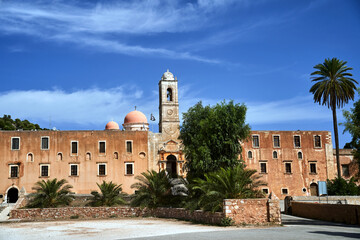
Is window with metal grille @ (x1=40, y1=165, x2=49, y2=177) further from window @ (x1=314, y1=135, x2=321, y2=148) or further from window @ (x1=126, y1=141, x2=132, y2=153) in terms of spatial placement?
window @ (x1=314, y1=135, x2=321, y2=148)

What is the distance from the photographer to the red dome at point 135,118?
2148 inches

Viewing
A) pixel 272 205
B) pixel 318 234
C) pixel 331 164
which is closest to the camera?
pixel 318 234

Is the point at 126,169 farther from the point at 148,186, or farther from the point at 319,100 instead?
the point at 319,100

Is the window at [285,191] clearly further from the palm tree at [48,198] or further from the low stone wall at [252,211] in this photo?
the low stone wall at [252,211]

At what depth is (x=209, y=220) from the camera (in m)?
19.5

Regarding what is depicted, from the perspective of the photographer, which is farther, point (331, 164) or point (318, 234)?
point (331, 164)

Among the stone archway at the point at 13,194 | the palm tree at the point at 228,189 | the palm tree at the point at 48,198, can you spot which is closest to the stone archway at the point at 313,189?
the palm tree at the point at 228,189

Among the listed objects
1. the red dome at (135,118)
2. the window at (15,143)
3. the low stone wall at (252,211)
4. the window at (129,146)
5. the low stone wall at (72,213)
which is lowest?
the low stone wall at (72,213)

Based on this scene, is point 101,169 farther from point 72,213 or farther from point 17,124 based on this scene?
point 17,124

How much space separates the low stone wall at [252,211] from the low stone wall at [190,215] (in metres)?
0.59

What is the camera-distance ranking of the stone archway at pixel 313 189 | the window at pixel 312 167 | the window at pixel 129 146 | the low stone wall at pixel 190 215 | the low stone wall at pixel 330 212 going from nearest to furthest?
the low stone wall at pixel 330 212 < the low stone wall at pixel 190 215 < the window at pixel 129 146 < the stone archway at pixel 313 189 < the window at pixel 312 167

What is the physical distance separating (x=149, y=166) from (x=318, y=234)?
29.2 m

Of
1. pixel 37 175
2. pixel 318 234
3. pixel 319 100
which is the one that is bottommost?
pixel 318 234

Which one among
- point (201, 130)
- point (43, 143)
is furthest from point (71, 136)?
point (201, 130)
